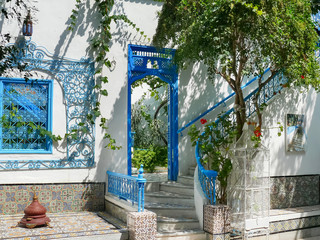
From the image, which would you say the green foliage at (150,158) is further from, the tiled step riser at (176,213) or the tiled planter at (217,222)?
the tiled planter at (217,222)

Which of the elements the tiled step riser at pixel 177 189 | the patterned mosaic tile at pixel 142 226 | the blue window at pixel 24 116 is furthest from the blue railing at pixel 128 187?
the blue window at pixel 24 116

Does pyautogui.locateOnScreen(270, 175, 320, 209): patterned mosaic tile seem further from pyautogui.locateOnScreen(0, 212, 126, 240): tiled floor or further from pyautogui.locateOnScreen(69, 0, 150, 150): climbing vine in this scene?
pyautogui.locateOnScreen(0, 212, 126, 240): tiled floor

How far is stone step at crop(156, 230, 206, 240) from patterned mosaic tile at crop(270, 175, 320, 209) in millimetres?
2470

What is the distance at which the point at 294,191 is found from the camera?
839cm

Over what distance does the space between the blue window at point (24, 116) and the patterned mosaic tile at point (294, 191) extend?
15.1 ft

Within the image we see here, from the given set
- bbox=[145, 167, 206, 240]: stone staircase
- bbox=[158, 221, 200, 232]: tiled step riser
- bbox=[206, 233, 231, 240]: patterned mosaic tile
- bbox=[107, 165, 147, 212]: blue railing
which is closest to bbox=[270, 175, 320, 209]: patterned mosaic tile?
bbox=[145, 167, 206, 240]: stone staircase

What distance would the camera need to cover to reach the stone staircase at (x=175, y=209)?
6.11m

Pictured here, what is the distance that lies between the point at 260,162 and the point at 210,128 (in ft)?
3.50

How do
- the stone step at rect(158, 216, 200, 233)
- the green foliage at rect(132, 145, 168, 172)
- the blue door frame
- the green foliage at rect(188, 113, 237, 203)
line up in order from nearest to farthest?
the stone step at rect(158, 216, 200, 233)
the green foliage at rect(188, 113, 237, 203)
the blue door frame
the green foliage at rect(132, 145, 168, 172)

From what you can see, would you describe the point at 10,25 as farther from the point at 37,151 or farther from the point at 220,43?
the point at 220,43

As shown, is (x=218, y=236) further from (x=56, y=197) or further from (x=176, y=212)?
(x=56, y=197)

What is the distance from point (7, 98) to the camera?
6.84 m

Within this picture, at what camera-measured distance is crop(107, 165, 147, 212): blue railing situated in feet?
19.0

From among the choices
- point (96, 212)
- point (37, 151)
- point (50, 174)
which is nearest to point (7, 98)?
point (37, 151)
